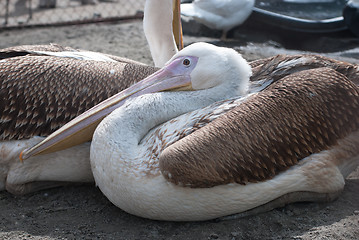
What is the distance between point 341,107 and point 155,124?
108 cm

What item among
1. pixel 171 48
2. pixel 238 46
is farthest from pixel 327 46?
pixel 171 48

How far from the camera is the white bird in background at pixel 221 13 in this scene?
285 inches

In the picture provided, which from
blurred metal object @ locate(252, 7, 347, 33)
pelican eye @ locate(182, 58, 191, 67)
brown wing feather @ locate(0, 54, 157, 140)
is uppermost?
pelican eye @ locate(182, 58, 191, 67)

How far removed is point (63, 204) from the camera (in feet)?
10.2

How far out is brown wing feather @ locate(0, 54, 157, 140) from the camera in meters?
3.19

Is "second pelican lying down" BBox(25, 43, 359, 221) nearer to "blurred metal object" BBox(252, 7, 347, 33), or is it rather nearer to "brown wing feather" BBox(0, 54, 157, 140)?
"brown wing feather" BBox(0, 54, 157, 140)

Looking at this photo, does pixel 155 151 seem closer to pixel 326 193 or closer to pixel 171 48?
pixel 326 193

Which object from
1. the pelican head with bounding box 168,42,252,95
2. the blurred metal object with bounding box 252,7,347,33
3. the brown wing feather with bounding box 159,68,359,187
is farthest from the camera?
the blurred metal object with bounding box 252,7,347,33

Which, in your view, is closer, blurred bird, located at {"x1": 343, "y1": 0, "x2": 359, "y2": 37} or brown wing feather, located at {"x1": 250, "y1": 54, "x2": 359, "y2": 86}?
brown wing feather, located at {"x1": 250, "y1": 54, "x2": 359, "y2": 86}

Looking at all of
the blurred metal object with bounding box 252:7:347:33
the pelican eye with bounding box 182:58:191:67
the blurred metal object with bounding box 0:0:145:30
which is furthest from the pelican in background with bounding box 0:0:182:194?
the blurred metal object with bounding box 0:0:145:30

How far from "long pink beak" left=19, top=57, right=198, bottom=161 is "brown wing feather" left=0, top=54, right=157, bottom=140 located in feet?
0.54

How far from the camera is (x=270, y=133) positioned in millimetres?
2672

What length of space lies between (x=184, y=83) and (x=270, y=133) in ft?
2.26

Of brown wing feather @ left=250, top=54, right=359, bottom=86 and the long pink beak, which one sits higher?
brown wing feather @ left=250, top=54, right=359, bottom=86
